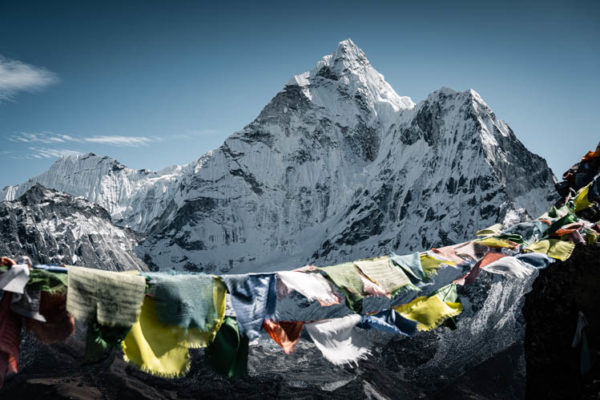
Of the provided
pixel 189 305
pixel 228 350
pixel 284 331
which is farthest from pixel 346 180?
pixel 189 305

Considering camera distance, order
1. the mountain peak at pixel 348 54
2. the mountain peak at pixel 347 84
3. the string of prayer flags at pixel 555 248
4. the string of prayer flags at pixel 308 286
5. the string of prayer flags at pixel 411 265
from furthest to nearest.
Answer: the mountain peak at pixel 348 54 < the mountain peak at pixel 347 84 < the string of prayer flags at pixel 411 265 < the string of prayer flags at pixel 555 248 < the string of prayer flags at pixel 308 286

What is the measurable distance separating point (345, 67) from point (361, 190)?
166ft

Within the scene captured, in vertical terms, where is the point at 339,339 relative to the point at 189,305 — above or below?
below

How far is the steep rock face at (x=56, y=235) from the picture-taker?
180125 mm

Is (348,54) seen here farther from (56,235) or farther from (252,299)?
(252,299)

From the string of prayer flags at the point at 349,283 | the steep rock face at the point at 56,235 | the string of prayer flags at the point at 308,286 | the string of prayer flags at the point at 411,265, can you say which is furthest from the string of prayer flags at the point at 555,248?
the steep rock face at the point at 56,235

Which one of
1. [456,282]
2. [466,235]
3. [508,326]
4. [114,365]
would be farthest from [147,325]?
[466,235]

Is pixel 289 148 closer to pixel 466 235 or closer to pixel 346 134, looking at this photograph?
pixel 346 134

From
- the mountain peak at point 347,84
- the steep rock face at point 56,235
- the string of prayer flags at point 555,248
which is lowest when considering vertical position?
the steep rock face at point 56,235

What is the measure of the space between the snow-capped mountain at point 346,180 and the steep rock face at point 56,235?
13.3m

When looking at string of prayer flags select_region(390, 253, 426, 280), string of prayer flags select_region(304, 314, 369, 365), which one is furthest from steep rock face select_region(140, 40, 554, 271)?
string of prayer flags select_region(304, 314, 369, 365)

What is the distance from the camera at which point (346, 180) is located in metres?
176

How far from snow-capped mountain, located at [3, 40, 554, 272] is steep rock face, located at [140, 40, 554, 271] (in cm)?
37

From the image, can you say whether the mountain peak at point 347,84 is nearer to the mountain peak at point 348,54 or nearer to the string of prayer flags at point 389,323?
the mountain peak at point 348,54
